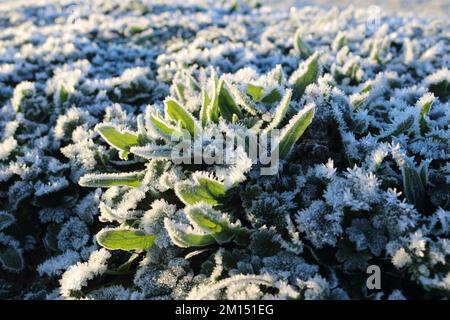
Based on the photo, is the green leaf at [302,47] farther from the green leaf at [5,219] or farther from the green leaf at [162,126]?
the green leaf at [5,219]

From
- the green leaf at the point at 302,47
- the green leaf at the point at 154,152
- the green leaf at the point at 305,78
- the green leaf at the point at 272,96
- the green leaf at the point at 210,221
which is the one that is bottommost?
the green leaf at the point at 210,221

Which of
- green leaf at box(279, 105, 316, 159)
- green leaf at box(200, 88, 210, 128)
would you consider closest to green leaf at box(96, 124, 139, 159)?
green leaf at box(200, 88, 210, 128)

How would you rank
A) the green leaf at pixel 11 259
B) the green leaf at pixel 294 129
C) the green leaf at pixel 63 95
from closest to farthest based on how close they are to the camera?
the green leaf at pixel 294 129 → the green leaf at pixel 11 259 → the green leaf at pixel 63 95

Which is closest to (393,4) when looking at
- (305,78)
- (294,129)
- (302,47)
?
(302,47)

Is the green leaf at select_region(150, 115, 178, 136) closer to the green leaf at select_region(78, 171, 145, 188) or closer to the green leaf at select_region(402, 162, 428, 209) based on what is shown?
the green leaf at select_region(78, 171, 145, 188)

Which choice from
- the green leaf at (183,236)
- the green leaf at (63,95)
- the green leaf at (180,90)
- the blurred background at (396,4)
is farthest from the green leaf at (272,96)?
the blurred background at (396,4)

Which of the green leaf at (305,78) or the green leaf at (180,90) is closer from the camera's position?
the green leaf at (305,78)

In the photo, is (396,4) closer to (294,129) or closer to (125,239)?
(294,129)

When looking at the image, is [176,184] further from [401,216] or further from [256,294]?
[401,216]
